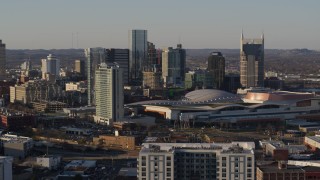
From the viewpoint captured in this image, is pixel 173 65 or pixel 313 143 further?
pixel 173 65

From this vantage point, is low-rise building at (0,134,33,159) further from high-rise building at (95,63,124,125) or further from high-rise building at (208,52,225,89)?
high-rise building at (208,52,225,89)

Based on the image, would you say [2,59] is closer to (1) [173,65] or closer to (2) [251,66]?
(1) [173,65]


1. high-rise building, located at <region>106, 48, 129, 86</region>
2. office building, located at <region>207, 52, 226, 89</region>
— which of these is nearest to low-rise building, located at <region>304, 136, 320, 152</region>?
office building, located at <region>207, 52, 226, 89</region>

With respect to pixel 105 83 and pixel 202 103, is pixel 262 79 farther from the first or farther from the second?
pixel 105 83

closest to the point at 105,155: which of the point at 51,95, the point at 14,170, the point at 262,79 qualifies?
the point at 14,170

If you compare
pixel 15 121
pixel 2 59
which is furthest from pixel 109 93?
pixel 2 59

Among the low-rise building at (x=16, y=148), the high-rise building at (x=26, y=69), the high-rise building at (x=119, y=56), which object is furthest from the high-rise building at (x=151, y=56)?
the low-rise building at (x=16, y=148)
